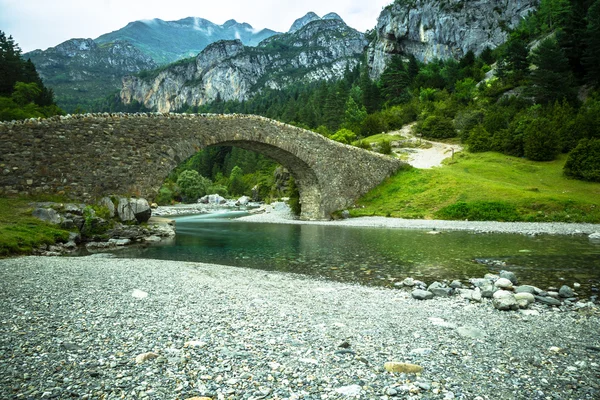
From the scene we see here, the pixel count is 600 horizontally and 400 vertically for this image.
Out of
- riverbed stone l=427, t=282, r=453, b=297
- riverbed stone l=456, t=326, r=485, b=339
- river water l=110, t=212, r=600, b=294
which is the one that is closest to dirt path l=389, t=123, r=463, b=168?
river water l=110, t=212, r=600, b=294

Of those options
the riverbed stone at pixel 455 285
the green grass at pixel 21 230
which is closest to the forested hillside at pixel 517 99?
the riverbed stone at pixel 455 285

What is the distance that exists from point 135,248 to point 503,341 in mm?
12788

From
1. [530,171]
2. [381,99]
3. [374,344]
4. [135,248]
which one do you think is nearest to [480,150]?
[530,171]

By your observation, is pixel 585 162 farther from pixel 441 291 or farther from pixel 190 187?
pixel 190 187

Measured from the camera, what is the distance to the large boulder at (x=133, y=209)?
15297 millimetres

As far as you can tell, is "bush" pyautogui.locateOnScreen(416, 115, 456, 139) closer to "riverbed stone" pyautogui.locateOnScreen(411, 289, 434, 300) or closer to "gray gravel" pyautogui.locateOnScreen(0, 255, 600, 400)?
"riverbed stone" pyautogui.locateOnScreen(411, 289, 434, 300)

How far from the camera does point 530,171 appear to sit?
87.4 ft

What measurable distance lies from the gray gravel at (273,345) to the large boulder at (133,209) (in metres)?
9.69

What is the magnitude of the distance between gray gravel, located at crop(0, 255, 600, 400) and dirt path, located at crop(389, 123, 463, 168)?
28.4 meters

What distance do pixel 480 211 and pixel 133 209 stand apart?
19.4 m

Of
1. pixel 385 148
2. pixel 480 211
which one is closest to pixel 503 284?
pixel 480 211

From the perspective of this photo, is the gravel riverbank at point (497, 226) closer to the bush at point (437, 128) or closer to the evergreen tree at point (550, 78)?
the bush at point (437, 128)

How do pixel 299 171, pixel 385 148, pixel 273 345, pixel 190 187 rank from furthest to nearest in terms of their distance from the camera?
pixel 190 187, pixel 385 148, pixel 299 171, pixel 273 345

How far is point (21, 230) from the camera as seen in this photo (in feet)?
35.1
